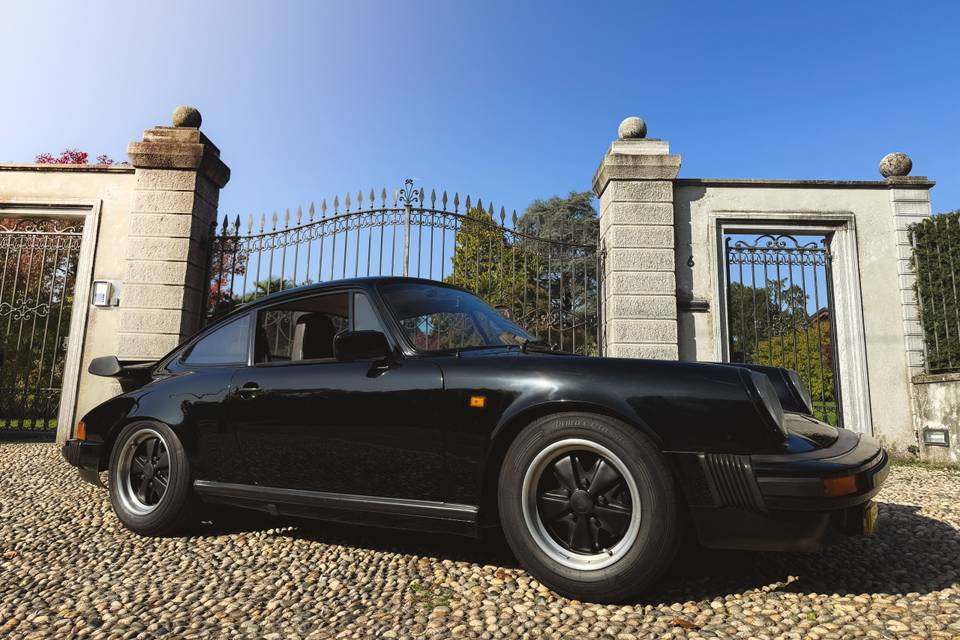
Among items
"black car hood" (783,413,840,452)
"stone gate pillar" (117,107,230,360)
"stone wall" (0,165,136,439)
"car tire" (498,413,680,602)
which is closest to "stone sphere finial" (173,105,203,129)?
"stone gate pillar" (117,107,230,360)

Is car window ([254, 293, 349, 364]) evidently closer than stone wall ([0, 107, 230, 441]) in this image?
Yes

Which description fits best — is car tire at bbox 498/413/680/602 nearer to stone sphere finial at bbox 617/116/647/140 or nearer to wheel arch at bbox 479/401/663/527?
wheel arch at bbox 479/401/663/527

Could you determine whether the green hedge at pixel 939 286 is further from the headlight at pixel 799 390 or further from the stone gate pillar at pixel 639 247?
the headlight at pixel 799 390

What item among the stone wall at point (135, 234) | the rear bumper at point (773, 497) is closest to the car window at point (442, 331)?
the rear bumper at point (773, 497)

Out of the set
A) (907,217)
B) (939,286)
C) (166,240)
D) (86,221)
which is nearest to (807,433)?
(939,286)

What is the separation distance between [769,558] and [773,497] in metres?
0.98

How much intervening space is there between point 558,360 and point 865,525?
1275mm

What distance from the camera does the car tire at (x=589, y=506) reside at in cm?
197

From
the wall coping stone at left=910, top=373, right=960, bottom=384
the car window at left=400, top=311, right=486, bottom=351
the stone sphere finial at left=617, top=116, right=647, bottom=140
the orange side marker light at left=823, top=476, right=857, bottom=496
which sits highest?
the stone sphere finial at left=617, top=116, right=647, bottom=140

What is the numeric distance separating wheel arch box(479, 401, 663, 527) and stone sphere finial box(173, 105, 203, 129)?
725 cm

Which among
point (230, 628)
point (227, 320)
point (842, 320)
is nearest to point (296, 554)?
point (230, 628)

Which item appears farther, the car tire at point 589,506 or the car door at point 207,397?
the car door at point 207,397

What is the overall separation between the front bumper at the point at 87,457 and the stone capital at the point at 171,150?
16.0 ft

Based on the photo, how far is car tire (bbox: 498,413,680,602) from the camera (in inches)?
77.6
